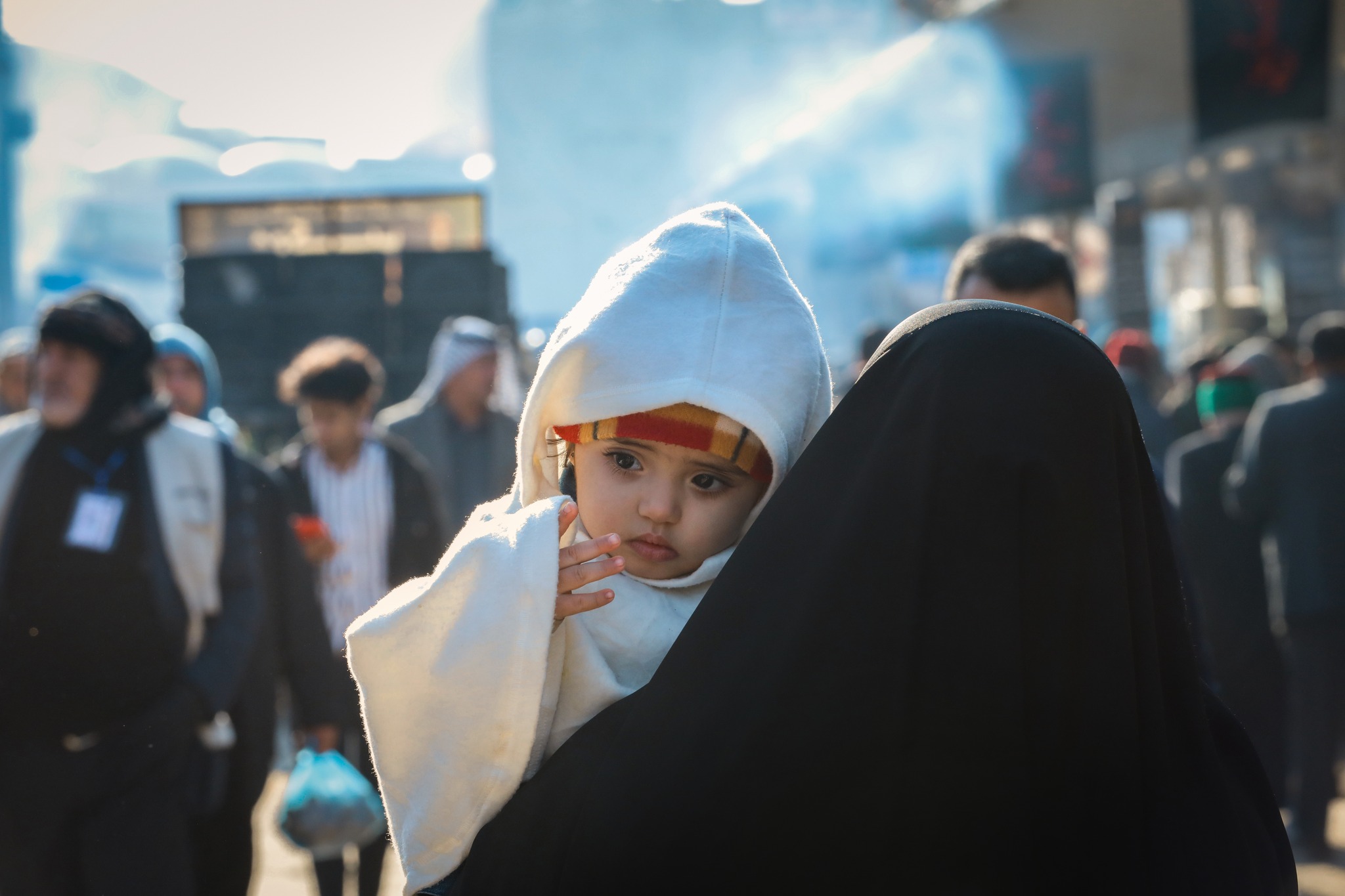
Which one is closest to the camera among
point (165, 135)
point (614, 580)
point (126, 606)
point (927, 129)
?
point (614, 580)

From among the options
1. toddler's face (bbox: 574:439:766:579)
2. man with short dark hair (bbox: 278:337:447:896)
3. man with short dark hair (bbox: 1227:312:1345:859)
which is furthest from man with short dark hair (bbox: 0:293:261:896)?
man with short dark hair (bbox: 1227:312:1345:859)

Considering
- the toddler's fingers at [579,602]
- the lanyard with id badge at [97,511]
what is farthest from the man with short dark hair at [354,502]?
the toddler's fingers at [579,602]

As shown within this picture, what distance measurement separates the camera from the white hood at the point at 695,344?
1.51 metres

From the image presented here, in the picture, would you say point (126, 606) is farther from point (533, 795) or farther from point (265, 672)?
point (533, 795)

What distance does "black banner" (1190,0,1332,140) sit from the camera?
23.8 feet

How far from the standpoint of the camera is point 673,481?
160cm

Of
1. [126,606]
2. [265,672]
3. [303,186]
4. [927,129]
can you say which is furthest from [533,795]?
[303,186]

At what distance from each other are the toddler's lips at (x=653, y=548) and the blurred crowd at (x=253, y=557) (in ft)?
1.86

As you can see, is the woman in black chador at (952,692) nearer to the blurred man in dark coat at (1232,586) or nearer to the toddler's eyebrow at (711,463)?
the toddler's eyebrow at (711,463)

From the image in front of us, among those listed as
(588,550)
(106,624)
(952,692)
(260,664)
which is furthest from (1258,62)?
(952,692)

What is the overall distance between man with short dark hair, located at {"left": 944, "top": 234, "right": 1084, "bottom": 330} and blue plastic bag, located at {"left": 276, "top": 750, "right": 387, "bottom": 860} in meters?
1.91

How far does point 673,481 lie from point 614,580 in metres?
0.15

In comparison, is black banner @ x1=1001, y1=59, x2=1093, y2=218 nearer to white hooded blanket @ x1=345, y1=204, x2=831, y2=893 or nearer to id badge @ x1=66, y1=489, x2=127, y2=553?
id badge @ x1=66, y1=489, x2=127, y2=553

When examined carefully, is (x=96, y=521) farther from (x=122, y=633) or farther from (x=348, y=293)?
(x=348, y=293)
